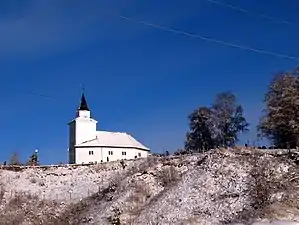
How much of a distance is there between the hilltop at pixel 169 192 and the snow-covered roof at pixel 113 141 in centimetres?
5976

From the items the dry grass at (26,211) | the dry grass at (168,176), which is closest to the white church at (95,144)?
the dry grass at (26,211)

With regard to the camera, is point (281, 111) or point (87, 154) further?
point (87, 154)

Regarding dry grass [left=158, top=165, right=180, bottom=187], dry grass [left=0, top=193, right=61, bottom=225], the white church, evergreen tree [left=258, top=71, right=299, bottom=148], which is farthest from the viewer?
the white church

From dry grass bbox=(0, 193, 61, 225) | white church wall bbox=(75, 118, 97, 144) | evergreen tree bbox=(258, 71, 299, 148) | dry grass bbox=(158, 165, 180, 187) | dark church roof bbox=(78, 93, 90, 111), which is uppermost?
dark church roof bbox=(78, 93, 90, 111)

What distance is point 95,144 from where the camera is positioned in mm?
102000

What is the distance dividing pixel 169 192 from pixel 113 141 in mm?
75125

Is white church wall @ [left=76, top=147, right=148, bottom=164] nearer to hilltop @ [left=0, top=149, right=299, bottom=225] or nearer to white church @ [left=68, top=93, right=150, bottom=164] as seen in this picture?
white church @ [left=68, top=93, right=150, bottom=164]

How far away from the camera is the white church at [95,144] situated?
101 m

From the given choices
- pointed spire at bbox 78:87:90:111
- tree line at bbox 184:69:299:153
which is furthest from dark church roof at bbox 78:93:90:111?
tree line at bbox 184:69:299:153

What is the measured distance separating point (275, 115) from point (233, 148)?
1089 inches

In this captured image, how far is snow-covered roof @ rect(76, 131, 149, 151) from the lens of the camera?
102m

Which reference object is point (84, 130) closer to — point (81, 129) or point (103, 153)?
point (81, 129)

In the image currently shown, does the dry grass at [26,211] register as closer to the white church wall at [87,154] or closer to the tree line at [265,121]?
the tree line at [265,121]

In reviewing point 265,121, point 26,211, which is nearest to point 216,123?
point 265,121
